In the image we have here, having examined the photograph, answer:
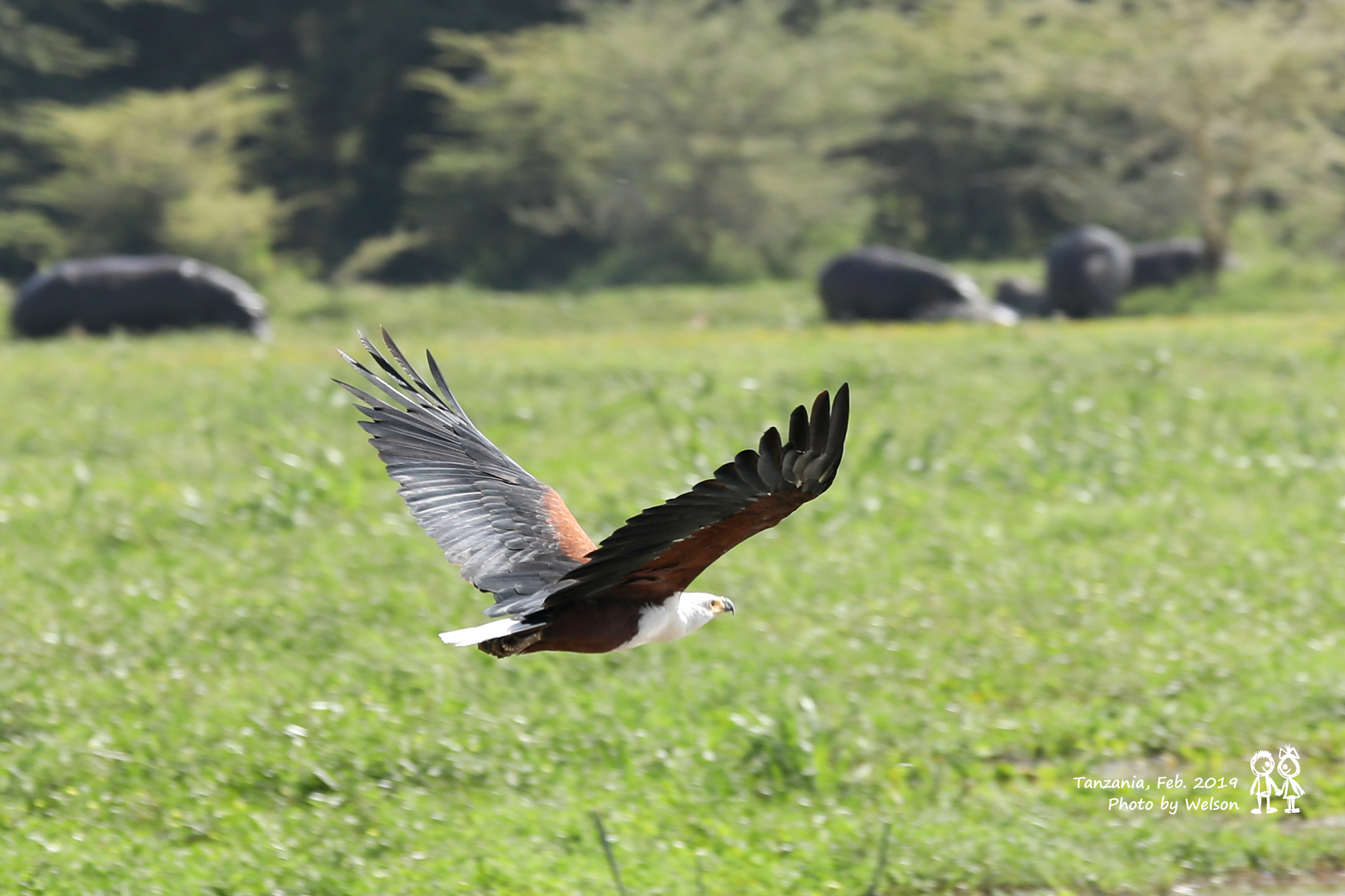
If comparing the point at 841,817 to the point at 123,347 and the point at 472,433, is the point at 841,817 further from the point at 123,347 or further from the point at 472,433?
the point at 123,347

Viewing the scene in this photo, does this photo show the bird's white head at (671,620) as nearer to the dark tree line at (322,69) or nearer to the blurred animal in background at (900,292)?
the blurred animal in background at (900,292)

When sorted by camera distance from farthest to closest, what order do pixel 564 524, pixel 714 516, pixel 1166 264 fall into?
pixel 1166 264
pixel 564 524
pixel 714 516

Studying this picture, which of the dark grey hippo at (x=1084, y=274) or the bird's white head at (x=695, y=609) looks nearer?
the bird's white head at (x=695, y=609)

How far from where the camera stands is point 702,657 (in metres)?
7.34

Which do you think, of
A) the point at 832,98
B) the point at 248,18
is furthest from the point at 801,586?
the point at 248,18

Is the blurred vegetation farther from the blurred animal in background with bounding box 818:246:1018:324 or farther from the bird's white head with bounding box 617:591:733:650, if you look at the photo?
the bird's white head with bounding box 617:591:733:650

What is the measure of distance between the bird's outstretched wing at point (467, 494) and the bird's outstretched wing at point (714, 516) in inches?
13.7

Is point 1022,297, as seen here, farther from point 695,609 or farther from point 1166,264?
point 695,609

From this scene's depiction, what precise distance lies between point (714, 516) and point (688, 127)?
2310 cm

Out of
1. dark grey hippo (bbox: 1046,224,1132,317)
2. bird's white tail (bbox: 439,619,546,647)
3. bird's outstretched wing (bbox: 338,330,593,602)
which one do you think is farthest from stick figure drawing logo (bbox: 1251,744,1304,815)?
dark grey hippo (bbox: 1046,224,1132,317)

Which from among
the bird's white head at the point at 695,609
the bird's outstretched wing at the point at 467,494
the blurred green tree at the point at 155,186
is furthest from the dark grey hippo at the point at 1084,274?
the bird's white head at the point at 695,609

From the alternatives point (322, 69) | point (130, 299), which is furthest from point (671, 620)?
point (322, 69)

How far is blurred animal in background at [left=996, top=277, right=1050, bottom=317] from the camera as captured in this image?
2042 centimetres

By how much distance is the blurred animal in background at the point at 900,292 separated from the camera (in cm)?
1828
